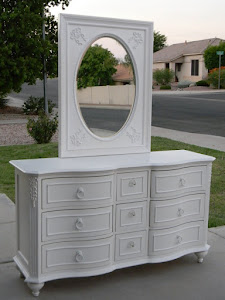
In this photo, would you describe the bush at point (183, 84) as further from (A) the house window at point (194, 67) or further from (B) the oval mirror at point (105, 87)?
(B) the oval mirror at point (105, 87)

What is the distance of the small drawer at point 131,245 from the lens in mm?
4062

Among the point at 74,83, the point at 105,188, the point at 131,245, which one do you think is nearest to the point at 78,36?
the point at 74,83

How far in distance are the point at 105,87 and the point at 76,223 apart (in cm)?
162

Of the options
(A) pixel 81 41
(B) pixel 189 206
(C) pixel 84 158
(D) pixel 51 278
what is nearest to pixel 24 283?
(D) pixel 51 278

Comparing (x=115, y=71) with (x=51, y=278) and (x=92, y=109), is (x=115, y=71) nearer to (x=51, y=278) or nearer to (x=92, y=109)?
(x=92, y=109)

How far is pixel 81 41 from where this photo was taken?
412 centimetres

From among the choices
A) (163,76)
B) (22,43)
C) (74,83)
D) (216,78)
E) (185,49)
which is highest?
(185,49)

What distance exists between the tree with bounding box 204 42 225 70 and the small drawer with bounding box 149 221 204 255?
39391 millimetres

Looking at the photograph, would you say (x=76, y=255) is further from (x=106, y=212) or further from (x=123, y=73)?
(x=123, y=73)

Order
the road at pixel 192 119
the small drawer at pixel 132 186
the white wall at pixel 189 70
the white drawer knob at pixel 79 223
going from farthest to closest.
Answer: the white wall at pixel 189 70
the road at pixel 192 119
the small drawer at pixel 132 186
the white drawer knob at pixel 79 223

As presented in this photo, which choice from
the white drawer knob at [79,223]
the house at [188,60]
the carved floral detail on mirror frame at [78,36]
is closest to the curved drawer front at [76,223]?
the white drawer knob at [79,223]

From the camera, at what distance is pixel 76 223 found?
385 cm

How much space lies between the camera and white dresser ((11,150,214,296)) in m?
3.76

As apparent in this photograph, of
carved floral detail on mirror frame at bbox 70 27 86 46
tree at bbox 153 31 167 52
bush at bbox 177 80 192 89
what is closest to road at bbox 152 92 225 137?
carved floral detail on mirror frame at bbox 70 27 86 46
